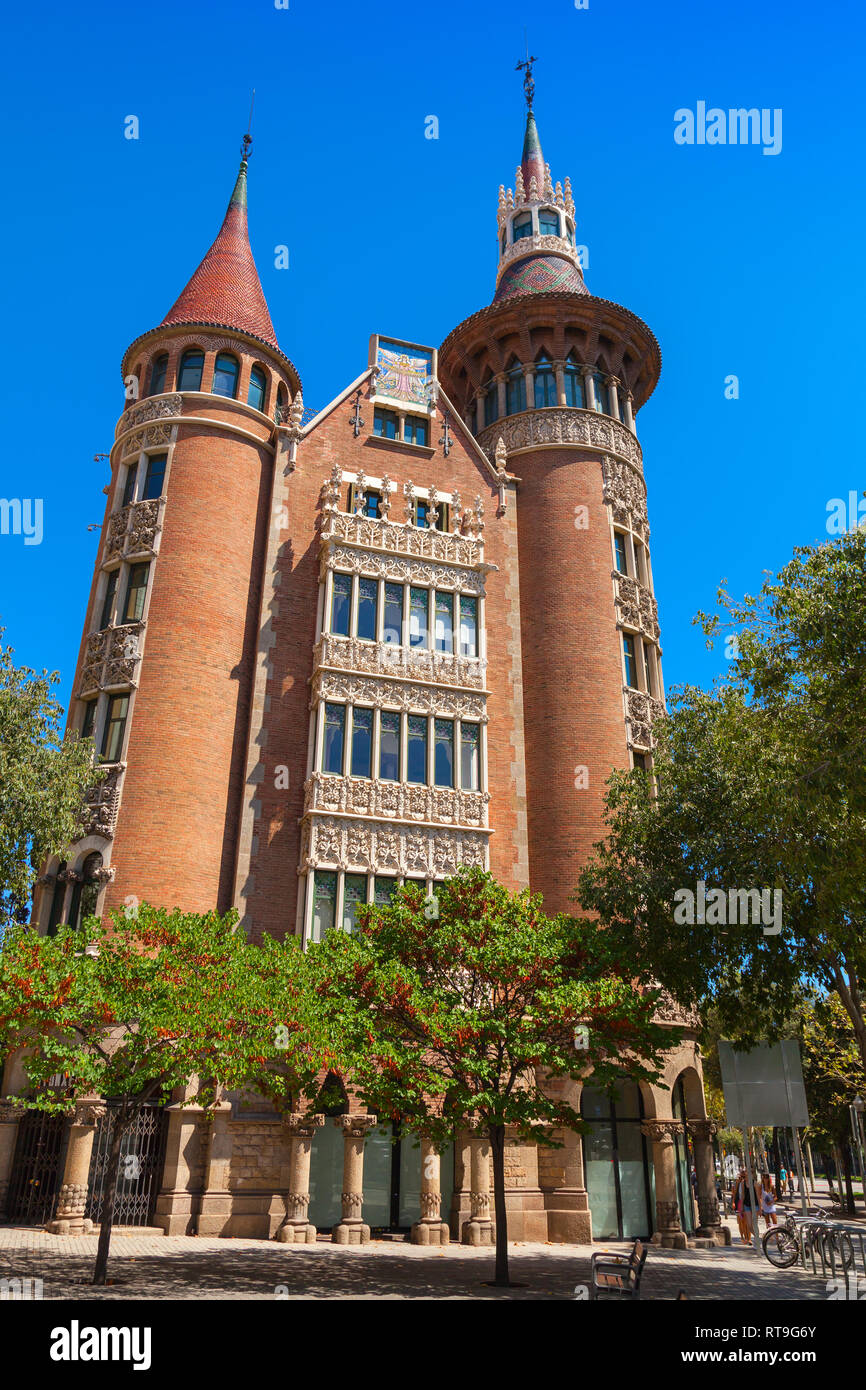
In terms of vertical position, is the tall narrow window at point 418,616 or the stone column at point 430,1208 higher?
the tall narrow window at point 418,616

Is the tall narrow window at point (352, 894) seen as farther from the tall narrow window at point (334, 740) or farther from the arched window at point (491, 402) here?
the arched window at point (491, 402)

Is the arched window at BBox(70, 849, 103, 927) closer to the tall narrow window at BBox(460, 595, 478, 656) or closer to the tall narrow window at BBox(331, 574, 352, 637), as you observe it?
the tall narrow window at BBox(331, 574, 352, 637)

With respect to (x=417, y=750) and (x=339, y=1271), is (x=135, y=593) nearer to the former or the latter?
(x=417, y=750)

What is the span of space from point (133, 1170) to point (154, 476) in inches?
821

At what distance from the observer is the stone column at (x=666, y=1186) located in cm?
2597

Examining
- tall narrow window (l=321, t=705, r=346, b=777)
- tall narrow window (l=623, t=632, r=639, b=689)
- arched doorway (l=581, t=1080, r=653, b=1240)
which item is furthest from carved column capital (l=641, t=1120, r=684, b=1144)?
tall narrow window (l=623, t=632, r=639, b=689)

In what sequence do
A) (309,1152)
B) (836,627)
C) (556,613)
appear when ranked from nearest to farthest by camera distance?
(836,627), (309,1152), (556,613)

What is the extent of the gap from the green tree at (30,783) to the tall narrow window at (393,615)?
9.85 m

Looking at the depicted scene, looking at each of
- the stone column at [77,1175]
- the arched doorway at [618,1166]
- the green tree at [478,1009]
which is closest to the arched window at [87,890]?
the stone column at [77,1175]

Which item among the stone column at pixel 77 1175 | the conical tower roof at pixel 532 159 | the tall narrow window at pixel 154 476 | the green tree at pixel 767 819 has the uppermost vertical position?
the conical tower roof at pixel 532 159

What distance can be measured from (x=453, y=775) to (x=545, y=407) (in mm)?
15443

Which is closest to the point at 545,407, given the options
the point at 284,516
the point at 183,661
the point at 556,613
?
the point at 556,613
